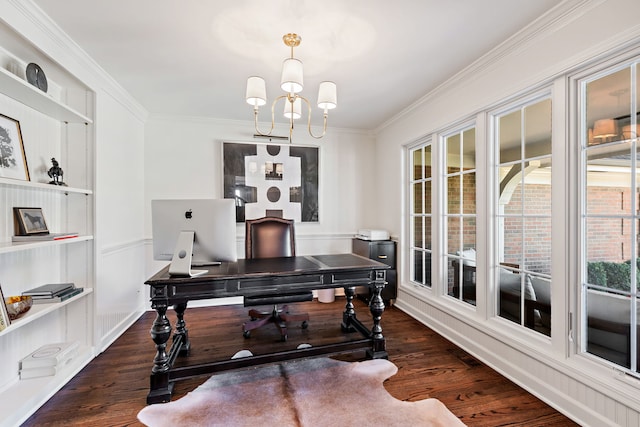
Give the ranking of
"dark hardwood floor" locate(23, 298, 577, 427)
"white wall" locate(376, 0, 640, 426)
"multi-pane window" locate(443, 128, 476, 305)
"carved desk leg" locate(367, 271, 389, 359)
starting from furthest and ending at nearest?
"multi-pane window" locate(443, 128, 476, 305) < "carved desk leg" locate(367, 271, 389, 359) < "dark hardwood floor" locate(23, 298, 577, 427) < "white wall" locate(376, 0, 640, 426)

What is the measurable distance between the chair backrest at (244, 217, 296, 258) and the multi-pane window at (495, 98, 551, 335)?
195cm

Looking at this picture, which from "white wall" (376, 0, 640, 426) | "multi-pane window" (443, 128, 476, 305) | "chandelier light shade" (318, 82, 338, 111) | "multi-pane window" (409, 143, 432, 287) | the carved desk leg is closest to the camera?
"white wall" (376, 0, 640, 426)

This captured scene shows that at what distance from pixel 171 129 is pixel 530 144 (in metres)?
3.86

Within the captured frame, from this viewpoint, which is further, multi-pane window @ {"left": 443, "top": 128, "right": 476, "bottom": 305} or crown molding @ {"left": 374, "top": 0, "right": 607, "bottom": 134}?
multi-pane window @ {"left": 443, "top": 128, "right": 476, "bottom": 305}

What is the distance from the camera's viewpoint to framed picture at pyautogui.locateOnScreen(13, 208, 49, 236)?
1.96 metres

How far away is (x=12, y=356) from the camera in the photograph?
1.95m

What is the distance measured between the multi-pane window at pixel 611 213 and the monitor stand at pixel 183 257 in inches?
96.6

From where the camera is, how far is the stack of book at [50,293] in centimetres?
205

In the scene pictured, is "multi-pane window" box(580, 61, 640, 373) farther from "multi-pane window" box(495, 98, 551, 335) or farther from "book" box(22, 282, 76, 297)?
"book" box(22, 282, 76, 297)

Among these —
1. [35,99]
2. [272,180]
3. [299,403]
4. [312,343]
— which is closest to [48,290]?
[35,99]

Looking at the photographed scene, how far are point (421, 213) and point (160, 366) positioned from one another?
293cm

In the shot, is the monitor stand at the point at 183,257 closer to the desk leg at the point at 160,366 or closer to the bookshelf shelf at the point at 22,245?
the desk leg at the point at 160,366

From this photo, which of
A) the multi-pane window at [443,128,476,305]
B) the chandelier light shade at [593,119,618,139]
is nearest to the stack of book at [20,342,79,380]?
the multi-pane window at [443,128,476,305]

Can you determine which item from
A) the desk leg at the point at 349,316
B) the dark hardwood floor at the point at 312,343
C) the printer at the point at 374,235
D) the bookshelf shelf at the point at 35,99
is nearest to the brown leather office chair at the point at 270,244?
the dark hardwood floor at the point at 312,343
